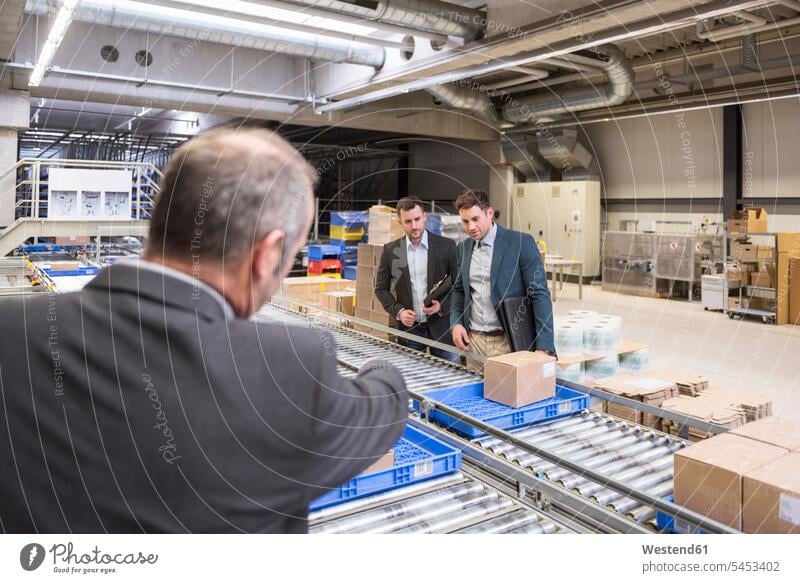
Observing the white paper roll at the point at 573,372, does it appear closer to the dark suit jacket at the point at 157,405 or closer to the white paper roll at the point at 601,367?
the white paper roll at the point at 601,367

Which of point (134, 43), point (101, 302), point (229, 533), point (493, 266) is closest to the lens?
point (101, 302)

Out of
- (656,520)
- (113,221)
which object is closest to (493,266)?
(656,520)

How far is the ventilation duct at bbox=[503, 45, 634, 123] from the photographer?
7133mm

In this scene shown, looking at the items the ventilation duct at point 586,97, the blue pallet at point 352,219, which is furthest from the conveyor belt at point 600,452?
the ventilation duct at point 586,97

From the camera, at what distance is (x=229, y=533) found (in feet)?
2.95

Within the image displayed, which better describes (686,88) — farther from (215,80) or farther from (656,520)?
(656,520)

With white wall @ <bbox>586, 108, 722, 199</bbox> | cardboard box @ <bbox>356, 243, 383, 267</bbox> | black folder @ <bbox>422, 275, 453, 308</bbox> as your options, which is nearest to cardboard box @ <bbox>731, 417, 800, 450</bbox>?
black folder @ <bbox>422, 275, 453, 308</bbox>

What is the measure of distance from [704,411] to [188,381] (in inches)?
107

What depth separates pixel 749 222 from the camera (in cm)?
762

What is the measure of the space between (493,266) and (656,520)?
1.68 metres

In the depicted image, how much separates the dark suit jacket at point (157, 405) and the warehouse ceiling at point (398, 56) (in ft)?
11.6

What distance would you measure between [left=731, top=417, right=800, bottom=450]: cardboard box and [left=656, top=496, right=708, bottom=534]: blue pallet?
41 cm

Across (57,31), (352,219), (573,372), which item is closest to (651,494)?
(573,372)

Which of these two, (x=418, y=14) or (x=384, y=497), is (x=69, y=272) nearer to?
(x=418, y=14)
